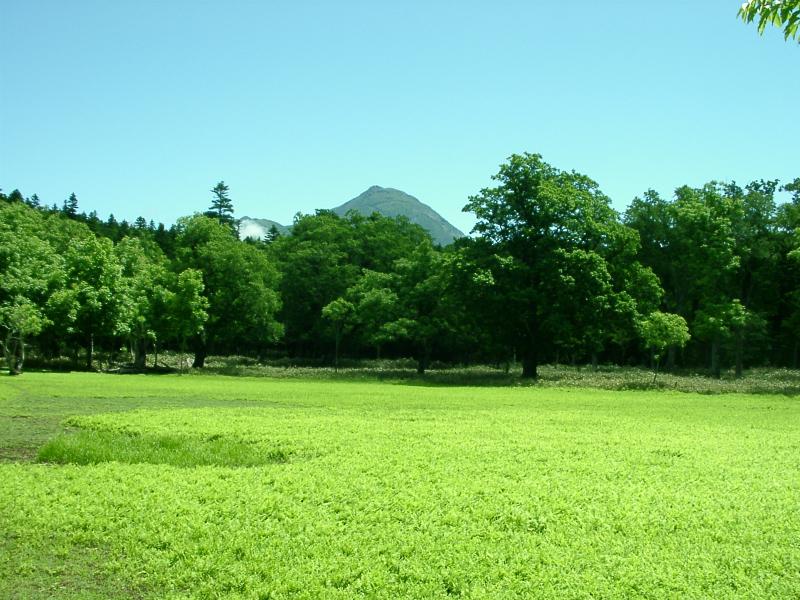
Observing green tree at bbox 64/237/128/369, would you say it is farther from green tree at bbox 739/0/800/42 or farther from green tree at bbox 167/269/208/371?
green tree at bbox 739/0/800/42

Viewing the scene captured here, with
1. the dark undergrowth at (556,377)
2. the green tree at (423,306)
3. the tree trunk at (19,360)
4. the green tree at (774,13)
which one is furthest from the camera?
the green tree at (423,306)

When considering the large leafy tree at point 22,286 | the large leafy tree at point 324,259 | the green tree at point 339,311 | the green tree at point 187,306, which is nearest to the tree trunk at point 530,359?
the green tree at point 339,311

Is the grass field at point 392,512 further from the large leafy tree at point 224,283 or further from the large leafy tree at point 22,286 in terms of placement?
the large leafy tree at point 224,283

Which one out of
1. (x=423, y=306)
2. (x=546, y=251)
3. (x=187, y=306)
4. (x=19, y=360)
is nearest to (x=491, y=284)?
(x=546, y=251)

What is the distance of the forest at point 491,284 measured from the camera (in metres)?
47.0

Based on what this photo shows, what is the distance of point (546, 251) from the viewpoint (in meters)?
47.8

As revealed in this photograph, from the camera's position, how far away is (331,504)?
896 cm

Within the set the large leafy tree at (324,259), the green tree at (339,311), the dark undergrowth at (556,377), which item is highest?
the large leafy tree at (324,259)

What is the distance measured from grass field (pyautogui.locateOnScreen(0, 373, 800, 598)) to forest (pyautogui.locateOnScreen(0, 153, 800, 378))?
1219 inches

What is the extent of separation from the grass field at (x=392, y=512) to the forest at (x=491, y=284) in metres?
31.0

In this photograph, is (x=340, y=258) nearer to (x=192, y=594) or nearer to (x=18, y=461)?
(x=18, y=461)

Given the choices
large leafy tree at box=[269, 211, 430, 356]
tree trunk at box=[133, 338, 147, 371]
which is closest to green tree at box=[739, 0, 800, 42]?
tree trunk at box=[133, 338, 147, 371]

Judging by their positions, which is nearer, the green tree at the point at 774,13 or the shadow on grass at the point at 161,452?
the green tree at the point at 774,13

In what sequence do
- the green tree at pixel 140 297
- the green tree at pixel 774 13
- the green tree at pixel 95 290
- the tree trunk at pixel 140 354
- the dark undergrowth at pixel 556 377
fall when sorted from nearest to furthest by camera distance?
the green tree at pixel 774 13
the dark undergrowth at pixel 556 377
the green tree at pixel 95 290
the green tree at pixel 140 297
the tree trunk at pixel 140 354
